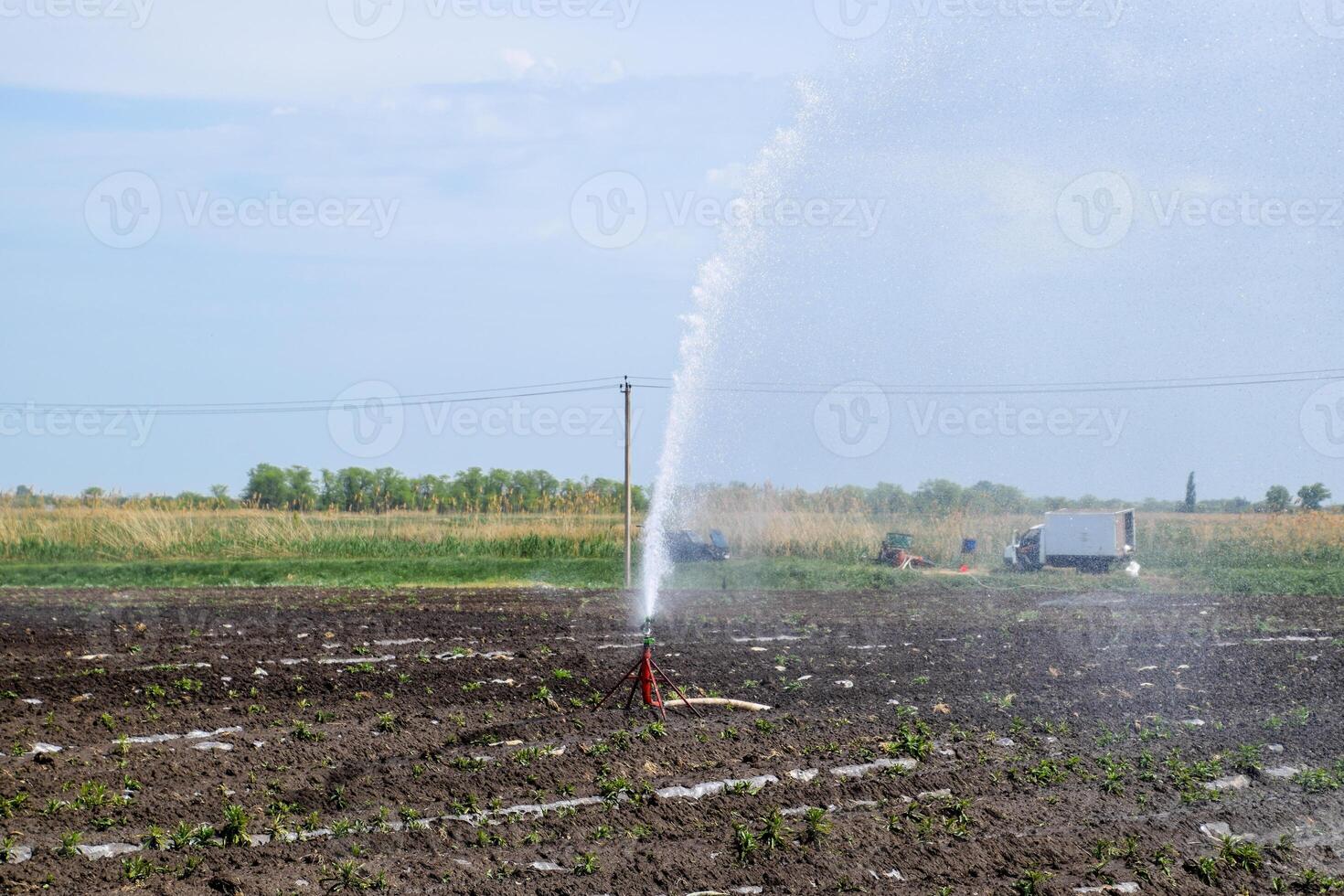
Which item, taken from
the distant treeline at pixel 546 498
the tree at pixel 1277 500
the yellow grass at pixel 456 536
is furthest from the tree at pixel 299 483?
the tree at pixel 1277 500

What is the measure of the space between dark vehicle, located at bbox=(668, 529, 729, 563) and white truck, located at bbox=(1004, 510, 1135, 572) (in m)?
10.7

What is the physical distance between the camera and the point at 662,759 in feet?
33.8

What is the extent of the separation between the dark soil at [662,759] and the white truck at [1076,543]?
23.4 metres

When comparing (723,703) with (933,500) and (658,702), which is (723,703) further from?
(933,500)

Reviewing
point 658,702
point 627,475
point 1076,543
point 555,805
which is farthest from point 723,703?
point 1076,543

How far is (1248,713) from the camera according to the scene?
44.2ft

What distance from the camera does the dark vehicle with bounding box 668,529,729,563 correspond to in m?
41.5

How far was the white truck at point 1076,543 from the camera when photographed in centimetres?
4269

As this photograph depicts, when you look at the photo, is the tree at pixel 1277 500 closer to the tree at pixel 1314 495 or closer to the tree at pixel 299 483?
the tree at pixel 1314 495

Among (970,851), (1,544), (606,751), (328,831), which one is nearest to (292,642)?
(606,751)

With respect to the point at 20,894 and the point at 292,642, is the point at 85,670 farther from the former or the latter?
the point at 20,894

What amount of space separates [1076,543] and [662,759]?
118 feet

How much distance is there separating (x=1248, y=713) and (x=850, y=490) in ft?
121

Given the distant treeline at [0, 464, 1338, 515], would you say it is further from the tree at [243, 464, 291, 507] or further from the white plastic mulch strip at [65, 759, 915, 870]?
the white plastic mulch strip at [65, 759, 915, 870]
